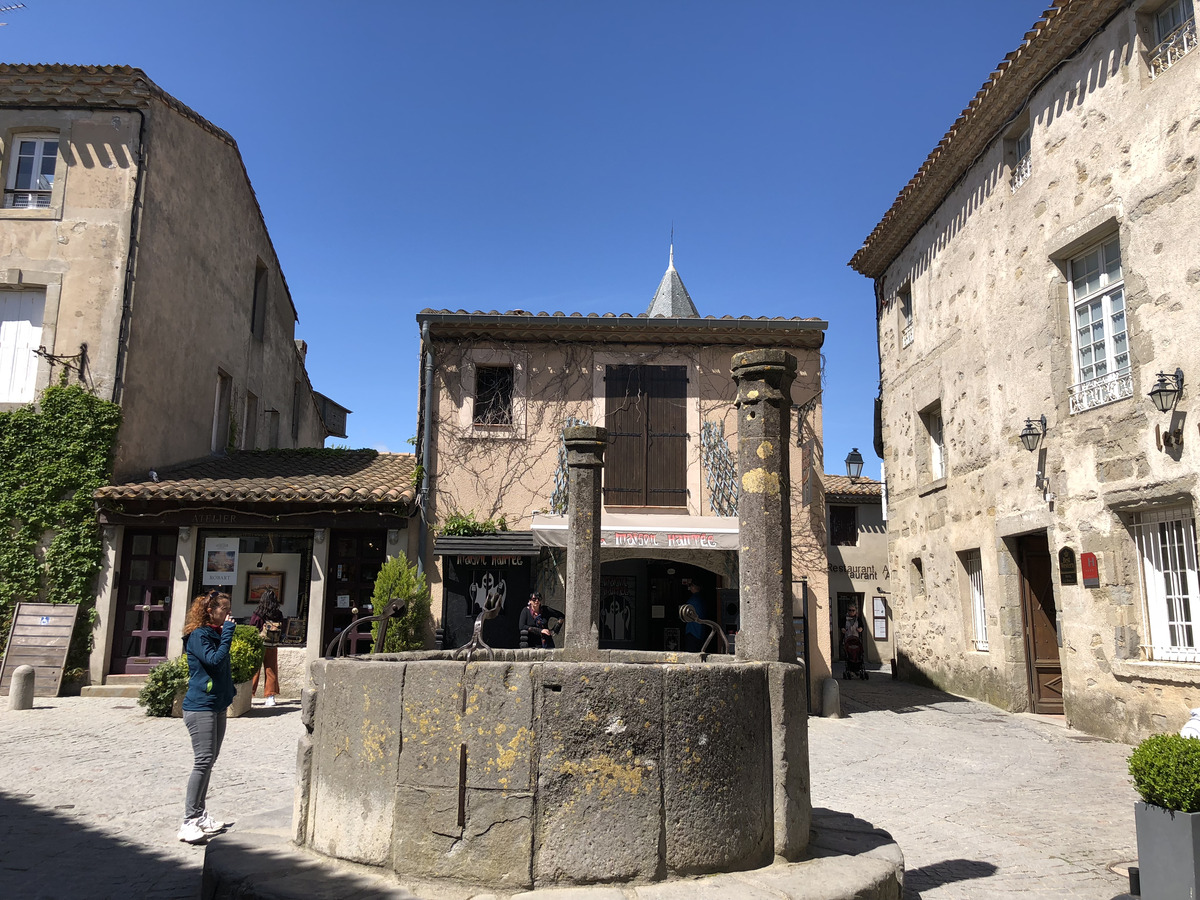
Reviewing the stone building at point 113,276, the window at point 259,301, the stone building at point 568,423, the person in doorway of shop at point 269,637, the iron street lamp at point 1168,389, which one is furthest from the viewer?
the window at point 259,301

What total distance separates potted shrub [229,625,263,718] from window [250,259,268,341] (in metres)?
9.48

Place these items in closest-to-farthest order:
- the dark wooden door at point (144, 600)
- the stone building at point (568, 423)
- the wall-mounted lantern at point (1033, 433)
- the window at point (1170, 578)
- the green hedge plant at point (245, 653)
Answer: the window at point (1170, 578)
the green hedge plant at point (245, 653)
the wall-mounted lantern at point (1033, 433)
the dark wooden door at point (144, 600)
the stone building at point (568, 423)

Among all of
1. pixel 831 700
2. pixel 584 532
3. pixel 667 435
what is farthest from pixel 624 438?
pixel 584 532

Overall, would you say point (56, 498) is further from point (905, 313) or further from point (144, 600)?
point (905, 313)

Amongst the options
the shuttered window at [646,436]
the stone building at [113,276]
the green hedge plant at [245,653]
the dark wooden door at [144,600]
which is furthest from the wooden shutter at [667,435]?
the dark wooden door at [144,600]

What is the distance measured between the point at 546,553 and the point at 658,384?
10.5 feet

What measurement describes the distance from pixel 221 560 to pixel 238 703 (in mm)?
3488

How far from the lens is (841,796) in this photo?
6820 mm

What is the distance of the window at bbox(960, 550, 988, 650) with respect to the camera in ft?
41.3

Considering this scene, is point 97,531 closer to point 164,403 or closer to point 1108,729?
point 164,403

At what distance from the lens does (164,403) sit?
45.8 ft

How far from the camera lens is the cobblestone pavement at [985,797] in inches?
195

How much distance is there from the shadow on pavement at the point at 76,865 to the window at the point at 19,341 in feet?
29.2

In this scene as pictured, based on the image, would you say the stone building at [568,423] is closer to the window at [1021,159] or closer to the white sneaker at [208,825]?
the window at [1021,159]
